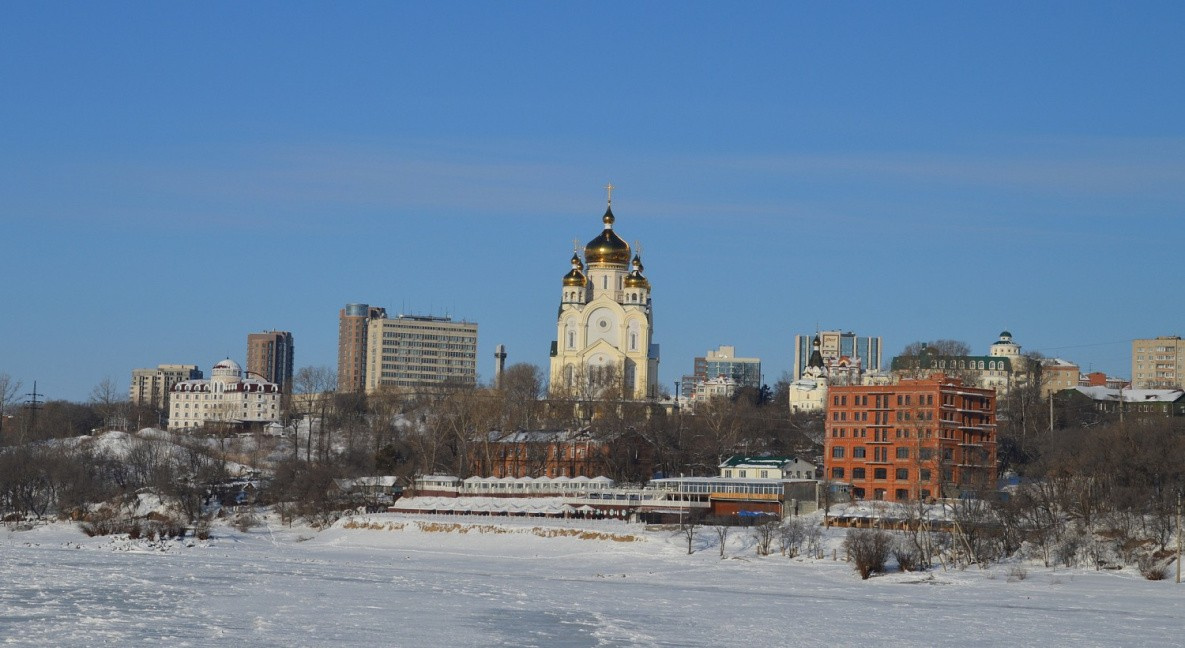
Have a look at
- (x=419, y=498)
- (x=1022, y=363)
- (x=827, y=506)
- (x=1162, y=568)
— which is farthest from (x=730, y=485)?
(x=1022, y=363)

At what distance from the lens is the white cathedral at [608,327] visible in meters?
120

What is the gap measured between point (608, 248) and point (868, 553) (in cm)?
7032

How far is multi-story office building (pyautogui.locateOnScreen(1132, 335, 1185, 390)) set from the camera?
18150 cm

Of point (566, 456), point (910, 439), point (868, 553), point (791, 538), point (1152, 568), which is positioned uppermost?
point (910, 439)

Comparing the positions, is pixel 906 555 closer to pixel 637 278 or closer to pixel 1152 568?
pixel 1152 568

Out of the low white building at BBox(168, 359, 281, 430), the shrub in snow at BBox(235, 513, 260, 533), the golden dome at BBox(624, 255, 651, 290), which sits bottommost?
the shrub in snow at BBox(235, 513, 260, 533)

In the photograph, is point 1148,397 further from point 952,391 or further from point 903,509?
point 903,509

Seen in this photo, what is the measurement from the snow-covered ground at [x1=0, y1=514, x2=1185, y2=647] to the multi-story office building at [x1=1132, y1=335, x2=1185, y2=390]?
12618 centimetres

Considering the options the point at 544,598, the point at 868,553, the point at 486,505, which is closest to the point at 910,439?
the point at 486,505

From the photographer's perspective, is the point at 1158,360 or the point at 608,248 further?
the point at 1158,360

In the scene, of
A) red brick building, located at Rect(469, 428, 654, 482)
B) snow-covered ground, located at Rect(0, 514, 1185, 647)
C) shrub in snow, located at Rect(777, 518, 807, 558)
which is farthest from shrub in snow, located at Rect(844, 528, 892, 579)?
red brick building, located at Rect(469, 428, 654, 482)

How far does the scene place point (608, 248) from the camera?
12475 centimetres

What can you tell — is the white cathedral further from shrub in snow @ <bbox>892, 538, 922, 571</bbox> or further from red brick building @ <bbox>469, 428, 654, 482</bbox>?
shrub in snow @ <bbox>892, 538, 922, 571</bbox>

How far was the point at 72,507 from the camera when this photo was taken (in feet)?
278
